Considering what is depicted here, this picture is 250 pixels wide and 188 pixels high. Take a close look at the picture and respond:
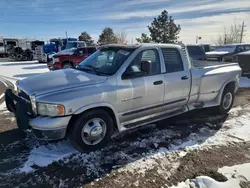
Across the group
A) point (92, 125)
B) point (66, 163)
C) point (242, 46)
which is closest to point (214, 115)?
point (92, 125)

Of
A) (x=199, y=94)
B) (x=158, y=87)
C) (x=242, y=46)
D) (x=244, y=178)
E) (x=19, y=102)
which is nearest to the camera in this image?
(x=244, y=178)

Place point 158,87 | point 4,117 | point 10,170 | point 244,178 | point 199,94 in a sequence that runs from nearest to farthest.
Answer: point 244,178 < point 10,170 < point 158,87 < point 199,94 < point 4,117

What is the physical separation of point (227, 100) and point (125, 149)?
327 centimetres

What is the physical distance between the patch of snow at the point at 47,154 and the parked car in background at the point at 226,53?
11.1m

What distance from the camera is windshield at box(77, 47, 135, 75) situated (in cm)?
408

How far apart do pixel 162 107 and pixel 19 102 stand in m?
2.64

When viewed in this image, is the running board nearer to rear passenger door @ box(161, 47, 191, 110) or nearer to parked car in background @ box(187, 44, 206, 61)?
rear passenger door @ box(161, 47, 191, 110)

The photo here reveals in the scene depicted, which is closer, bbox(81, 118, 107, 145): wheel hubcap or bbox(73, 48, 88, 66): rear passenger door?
bbox(81, 118, 107, 145): wheel hubcap

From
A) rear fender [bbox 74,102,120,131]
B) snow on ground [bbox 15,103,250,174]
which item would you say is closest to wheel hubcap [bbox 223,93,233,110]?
snow on ground [bbox 15,103,250,174]

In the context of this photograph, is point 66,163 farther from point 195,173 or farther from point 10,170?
point 195,173

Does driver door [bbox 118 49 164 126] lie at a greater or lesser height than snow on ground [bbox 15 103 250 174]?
greater

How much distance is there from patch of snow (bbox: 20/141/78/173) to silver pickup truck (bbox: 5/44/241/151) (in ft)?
1.16

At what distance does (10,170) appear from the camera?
333 cm

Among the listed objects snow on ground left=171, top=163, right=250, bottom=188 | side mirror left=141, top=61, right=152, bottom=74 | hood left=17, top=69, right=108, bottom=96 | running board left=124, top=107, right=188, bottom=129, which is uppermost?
side mirror left=141, top=61, right=152, bottom=74
